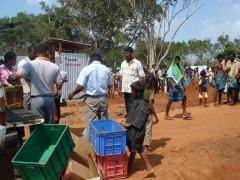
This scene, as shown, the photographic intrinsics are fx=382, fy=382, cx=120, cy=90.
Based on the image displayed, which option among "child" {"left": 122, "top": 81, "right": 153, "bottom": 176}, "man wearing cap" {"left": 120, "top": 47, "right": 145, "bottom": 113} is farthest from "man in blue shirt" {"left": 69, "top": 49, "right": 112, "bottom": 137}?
"man wearing cap" {"left": 120, "top": 47, "right": 145, "bottom": 113}

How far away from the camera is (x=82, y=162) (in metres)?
5.80

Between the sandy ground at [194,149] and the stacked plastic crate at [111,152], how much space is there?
348 millimetres

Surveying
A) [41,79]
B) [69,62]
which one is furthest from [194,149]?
[69,62]

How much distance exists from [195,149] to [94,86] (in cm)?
238

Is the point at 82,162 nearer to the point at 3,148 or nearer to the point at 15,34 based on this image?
the point at 3,148

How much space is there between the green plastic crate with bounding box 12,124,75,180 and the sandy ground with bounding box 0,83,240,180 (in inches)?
22.3

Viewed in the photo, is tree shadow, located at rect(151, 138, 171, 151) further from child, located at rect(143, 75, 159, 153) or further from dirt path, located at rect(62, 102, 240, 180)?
child, located at rect(143, 75, 159, 153)

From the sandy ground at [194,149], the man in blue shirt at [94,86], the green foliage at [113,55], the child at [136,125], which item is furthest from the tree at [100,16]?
the child at [136,125]

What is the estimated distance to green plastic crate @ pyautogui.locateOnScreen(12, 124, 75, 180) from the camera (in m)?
4.24

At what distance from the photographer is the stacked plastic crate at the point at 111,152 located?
5395 mm

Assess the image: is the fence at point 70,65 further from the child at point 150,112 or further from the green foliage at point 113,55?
the green foliage at point 113,55

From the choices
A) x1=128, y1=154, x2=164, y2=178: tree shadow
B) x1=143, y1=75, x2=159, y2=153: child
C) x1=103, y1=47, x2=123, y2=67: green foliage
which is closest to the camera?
x1=128, y1=154, x2=164, y2=178: tree shadow

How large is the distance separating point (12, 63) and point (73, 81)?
30.1 feet

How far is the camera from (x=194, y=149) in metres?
7.23
